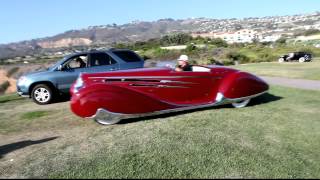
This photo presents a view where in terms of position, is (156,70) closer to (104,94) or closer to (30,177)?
(104,94)

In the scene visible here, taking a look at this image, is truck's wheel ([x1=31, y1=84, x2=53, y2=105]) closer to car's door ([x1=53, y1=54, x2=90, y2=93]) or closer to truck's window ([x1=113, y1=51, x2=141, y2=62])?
car's door ([x1=53, y1=54, x2=90, y2=93])

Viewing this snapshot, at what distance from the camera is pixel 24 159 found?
23.3 ft

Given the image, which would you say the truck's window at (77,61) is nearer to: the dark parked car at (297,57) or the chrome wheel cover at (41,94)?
the chrome wheel cover at (41,94)

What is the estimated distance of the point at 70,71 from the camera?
1335 centimetres

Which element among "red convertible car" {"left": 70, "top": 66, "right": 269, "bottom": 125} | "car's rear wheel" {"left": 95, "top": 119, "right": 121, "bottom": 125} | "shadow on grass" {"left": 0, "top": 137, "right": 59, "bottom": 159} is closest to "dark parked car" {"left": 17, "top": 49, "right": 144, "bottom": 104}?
"red convertible car" {"left": 70, "top": 66, "right": 269, "bottom": 125}

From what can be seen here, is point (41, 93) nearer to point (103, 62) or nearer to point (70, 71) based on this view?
point (70, 71)

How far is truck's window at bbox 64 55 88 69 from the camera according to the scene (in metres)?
13.5

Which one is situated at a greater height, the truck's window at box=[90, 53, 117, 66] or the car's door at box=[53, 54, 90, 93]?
the truck's window at box=[90, 53, 117, 66]

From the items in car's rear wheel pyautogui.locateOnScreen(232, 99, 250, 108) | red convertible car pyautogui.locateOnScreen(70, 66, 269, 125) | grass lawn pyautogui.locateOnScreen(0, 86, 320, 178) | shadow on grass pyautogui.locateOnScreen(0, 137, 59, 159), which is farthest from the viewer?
car's rear wheel pyautogui.locateOnScreen(232, 99, 250, 108)

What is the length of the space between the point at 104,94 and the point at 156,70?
4.77ft

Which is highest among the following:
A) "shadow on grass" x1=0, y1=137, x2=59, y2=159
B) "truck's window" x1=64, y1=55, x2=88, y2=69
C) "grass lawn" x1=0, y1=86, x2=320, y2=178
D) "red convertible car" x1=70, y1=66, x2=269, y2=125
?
"truck's window" x1=64, y1=55, x2=88, y2=69

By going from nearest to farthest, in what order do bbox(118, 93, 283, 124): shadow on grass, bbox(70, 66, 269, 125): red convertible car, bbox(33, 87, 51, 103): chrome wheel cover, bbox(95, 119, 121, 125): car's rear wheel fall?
bbox(70, 66, 269, 125): red convertible car
bbox(95, 119, 121, 125): car's rear wheel
bbox(118, 93, 283, 124): shadow on grass
bbox(33, 87, 51, 103): chrome wheel cover

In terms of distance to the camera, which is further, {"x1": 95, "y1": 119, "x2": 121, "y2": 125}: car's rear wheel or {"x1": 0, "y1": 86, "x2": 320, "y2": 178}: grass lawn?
{"x1": 95, "y1": 119, "x2": 121, "y2": 125}: car's rear wheel

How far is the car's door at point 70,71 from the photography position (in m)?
13.3
